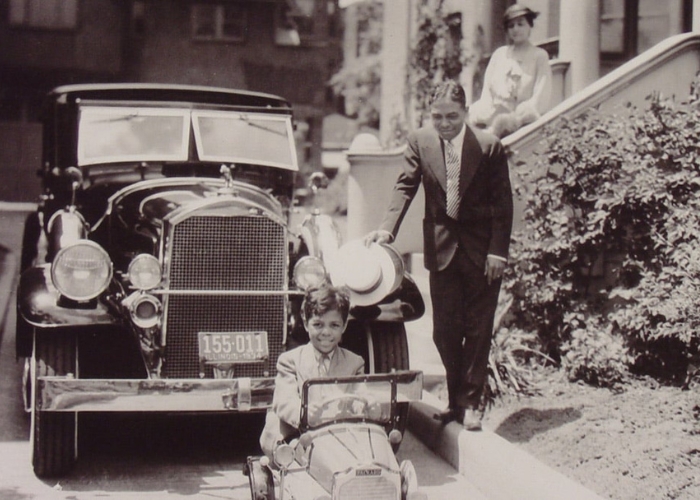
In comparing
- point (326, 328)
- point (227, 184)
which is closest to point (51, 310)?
point (227, 184)

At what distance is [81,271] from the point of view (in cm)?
520

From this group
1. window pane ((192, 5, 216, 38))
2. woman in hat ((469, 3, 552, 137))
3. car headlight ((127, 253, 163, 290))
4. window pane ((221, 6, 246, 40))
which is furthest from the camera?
window pane ((221, 6, 246, 40))

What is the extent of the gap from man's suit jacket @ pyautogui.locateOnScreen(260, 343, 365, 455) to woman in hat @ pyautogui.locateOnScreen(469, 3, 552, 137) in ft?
18.0

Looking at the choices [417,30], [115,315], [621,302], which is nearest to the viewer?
[115,315]

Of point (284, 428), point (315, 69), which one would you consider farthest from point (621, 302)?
point (315, 69)

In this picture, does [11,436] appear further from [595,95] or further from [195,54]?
[195,54]

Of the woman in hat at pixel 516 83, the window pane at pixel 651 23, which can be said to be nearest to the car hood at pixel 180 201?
the woman in hat at pixel 516 83

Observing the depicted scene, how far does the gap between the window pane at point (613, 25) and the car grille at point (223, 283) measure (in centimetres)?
1020

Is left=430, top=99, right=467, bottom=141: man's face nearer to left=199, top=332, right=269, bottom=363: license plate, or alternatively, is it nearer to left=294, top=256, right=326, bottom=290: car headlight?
left=294, top=256, right=326, bottom=290: car headlight

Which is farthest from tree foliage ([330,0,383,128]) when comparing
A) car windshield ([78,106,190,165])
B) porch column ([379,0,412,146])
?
car windshield ([78,106,190,165])

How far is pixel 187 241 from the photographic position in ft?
17.7

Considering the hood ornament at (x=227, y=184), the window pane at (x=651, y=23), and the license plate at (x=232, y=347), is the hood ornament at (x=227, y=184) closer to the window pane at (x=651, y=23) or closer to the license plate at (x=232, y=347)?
the license plate at (x=232, y=347)

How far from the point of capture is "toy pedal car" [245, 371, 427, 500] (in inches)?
145

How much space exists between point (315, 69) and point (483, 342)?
85.1 feet
